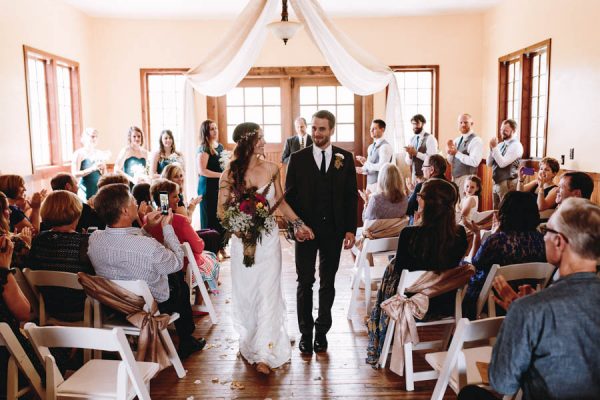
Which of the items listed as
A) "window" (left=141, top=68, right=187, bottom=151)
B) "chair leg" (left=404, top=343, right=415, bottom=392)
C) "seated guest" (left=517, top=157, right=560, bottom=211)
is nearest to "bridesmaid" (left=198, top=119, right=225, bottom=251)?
"window" (left=141, top=68, right=187, bottom=151)

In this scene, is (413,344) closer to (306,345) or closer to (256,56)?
(306,345)

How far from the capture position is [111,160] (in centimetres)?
877

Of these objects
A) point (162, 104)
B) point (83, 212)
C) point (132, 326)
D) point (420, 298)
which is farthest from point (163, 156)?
point (420, 298)

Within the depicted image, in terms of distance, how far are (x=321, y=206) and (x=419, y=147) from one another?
12.5ft

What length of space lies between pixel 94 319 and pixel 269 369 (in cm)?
107

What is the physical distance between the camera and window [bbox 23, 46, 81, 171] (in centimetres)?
672

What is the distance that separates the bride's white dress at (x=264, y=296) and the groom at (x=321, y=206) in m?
0.23

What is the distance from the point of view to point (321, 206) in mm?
3516

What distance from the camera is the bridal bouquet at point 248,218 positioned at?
10.4ft

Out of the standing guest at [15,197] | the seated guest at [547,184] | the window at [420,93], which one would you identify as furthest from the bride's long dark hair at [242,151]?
the window at [420,93]

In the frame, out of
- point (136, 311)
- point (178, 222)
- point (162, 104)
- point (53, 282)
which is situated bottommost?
point (136, 311)

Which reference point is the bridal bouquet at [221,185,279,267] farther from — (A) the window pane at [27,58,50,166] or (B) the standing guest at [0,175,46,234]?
(A) the window pane at [27,58,50,166]

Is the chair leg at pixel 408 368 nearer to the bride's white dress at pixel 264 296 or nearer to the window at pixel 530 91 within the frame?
the bride's white dress at pixel 264 296

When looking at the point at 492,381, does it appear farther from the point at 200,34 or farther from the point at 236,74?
the point at 200,34
